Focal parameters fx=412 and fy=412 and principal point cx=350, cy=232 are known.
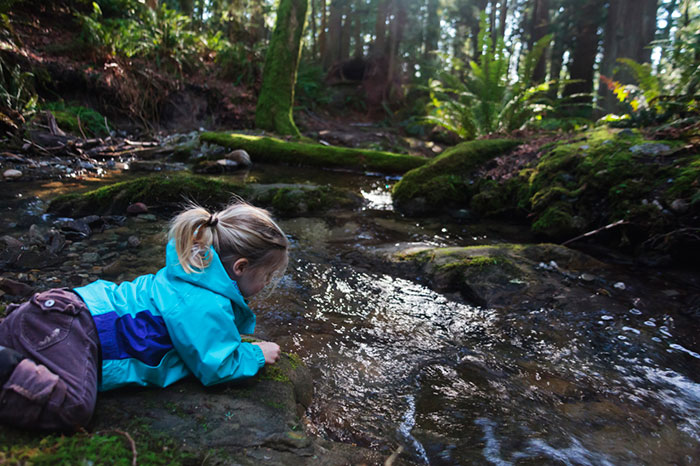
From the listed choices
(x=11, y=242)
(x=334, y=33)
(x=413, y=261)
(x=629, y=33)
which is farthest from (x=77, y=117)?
(x=334, y=33)

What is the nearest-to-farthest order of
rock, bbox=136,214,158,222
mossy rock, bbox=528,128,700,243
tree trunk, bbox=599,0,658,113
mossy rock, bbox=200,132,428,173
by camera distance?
mossy rock, bbox=528,128,700,243 → rock, bbox=136,214,158,222 → mossy rock, bbox=200,132,428,173 → tree trunk, bbox=599,0,658,113

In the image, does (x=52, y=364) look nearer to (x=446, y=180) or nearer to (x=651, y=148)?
(x=446, y=180)

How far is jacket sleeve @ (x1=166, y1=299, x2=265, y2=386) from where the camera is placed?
175cm

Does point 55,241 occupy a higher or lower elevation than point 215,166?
lower

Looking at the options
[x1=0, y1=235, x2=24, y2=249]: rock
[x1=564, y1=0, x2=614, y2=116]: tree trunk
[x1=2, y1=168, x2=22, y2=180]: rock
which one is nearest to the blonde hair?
[x1=0, y1=235, x2=24, y2=249]: rock

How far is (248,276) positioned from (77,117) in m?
10.3

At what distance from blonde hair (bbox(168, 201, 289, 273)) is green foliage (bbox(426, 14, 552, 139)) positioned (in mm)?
8684

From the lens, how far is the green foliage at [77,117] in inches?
382

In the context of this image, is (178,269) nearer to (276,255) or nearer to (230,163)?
(276,255)

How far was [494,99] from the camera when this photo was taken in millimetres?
10133

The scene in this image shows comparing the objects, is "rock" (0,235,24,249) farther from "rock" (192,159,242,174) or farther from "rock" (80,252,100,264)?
"rock" (192,159,242,174)

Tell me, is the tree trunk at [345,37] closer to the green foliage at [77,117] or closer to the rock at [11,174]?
the green foliage at [77,117]

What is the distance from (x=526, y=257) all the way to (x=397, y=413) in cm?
249

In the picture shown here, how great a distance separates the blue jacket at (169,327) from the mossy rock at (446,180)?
484cm
